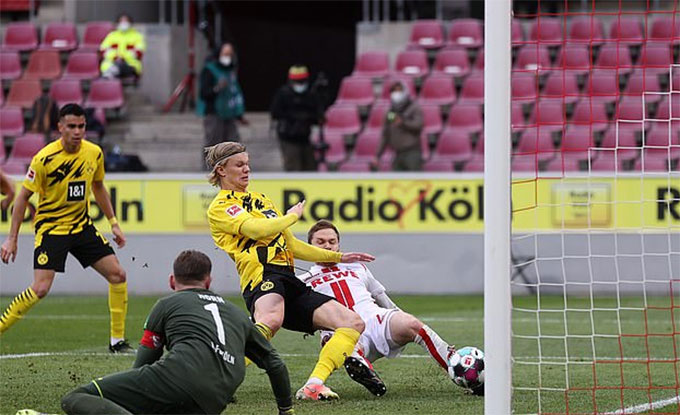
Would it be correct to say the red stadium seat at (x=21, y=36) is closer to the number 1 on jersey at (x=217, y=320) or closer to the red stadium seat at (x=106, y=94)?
the red stadium seat at (x=106, y=94)

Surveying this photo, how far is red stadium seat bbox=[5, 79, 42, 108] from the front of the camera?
68.4 feet

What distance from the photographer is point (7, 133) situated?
66.2 ft

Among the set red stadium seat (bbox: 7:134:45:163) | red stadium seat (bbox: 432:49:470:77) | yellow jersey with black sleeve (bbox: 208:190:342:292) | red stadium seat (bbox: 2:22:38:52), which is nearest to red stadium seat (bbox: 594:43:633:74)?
red stadium seat (bbox: 432:49:470:77)

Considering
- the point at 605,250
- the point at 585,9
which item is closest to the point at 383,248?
the point at 605,250

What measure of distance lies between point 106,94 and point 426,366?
12.8m

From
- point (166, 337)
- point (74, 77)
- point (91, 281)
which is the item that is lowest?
point (91, 281)

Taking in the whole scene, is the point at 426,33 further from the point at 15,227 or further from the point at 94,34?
the point at 15,227

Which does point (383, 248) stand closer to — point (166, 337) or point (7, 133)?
point (7, 133)

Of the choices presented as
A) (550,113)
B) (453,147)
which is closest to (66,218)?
(453,147)

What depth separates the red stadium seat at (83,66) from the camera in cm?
2144

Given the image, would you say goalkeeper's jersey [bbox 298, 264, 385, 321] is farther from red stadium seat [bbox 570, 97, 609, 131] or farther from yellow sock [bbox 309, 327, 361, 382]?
red stadium seat [bbox 570, 97, 609, 131]

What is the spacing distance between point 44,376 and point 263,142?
39.9 ft

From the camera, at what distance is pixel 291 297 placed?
774cm

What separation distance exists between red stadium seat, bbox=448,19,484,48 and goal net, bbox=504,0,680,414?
28.5 inches
